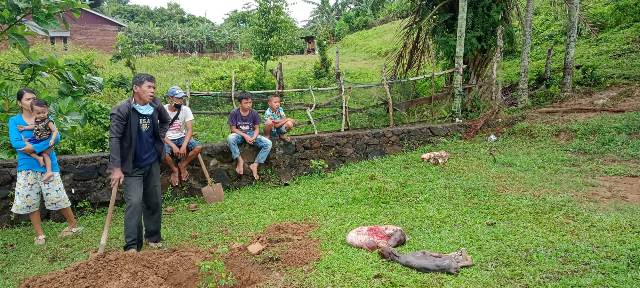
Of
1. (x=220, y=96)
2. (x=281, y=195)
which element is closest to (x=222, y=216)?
(x=281, y=195)

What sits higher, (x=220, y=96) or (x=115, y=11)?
(x=115, y=11)

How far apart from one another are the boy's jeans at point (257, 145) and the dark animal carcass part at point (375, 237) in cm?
279

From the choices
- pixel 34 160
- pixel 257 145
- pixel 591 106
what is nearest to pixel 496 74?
pixel 591 106

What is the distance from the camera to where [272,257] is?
450cm

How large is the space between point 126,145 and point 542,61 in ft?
39.5

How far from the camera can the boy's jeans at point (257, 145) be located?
23.4 feet

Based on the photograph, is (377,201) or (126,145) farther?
(377,201)

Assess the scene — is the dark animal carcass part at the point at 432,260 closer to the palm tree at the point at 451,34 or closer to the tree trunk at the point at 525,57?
the palm tree at the point at 451,34

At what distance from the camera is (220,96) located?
799 cm

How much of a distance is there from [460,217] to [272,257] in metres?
2.09

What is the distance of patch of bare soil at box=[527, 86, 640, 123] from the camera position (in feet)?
30.5

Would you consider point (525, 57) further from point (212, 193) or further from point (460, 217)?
point (212, 193)

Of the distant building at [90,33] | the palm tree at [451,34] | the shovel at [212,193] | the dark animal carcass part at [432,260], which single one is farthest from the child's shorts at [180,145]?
the distant building at [90,33]

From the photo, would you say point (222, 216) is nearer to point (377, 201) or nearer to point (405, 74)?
point (377, 201)
